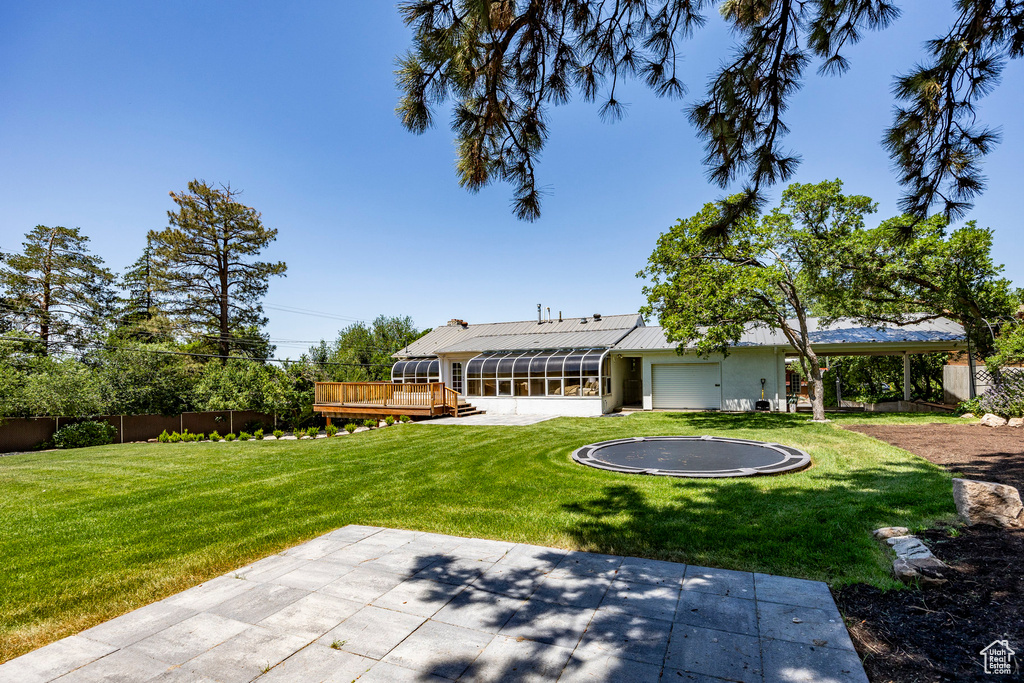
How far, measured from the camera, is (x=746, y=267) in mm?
11453

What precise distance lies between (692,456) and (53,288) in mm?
29857

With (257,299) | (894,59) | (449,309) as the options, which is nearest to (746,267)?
(894,59)

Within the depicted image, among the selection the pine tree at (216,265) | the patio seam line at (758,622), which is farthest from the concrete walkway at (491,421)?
the pine tree at (216,265)

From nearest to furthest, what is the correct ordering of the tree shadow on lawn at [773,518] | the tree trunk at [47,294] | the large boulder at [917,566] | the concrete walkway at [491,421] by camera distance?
the large boulder at [917,566] < the tree shadow on lawn at [773,518] < the concrete walkway at [491,421] < the tree trunk at [47,294]

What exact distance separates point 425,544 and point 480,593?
1.13 meters

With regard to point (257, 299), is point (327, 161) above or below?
above

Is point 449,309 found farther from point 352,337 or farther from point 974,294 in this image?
point 974,294

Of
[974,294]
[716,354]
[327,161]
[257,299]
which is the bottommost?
[716,354]

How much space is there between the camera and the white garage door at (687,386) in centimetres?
1661

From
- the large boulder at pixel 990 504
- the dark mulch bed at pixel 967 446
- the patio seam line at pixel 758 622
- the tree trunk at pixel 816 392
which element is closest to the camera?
the patio seam line at pixel 758 622

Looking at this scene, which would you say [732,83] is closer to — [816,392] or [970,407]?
[816,392]

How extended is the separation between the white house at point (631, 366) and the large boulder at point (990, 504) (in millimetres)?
10207

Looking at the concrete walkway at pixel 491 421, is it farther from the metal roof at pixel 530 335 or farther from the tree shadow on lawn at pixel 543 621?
the tree shadow on lawn at pixel 543 621

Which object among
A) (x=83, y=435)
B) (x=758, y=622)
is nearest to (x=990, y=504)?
(x=758, y=622)
